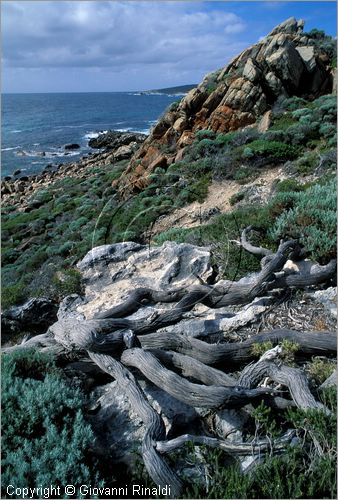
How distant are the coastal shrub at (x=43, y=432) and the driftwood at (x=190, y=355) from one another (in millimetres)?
→ 556

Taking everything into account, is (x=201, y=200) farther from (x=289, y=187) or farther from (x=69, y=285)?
(x=69, y=285)

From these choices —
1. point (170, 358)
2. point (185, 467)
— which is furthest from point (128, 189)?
point (185, 467)

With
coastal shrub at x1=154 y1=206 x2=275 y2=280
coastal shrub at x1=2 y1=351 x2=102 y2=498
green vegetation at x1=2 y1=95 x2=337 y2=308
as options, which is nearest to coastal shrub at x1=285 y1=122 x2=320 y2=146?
green vegetation at x1=2 y1=95 x2=337 y2=308

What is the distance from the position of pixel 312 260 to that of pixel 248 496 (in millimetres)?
3973

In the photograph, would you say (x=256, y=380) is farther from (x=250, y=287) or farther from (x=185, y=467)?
(x=250, y=287)

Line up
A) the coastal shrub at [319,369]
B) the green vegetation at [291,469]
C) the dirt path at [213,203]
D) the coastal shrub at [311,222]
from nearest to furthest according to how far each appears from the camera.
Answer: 1. the green vegetation at [291,469]
2. the coastal shrub at [319,369]
3. the coastal shrub at [311,222]
4. the dirt path at [213,203]

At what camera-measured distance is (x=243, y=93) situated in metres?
21.9

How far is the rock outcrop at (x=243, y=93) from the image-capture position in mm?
21781

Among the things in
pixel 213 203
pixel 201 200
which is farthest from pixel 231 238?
pixel 201 200

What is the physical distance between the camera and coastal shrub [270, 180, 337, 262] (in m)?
6.41

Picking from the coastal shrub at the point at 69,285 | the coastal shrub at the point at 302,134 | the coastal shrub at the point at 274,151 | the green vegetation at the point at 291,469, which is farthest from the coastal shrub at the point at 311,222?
the coastal shrub at the point at 302,134

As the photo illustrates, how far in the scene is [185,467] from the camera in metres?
3.71

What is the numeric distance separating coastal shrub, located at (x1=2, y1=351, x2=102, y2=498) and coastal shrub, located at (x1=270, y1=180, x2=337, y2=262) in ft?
13.6

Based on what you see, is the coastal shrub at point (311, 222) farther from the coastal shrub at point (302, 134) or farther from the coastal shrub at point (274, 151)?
the coastal shrub at point (302, 134)
